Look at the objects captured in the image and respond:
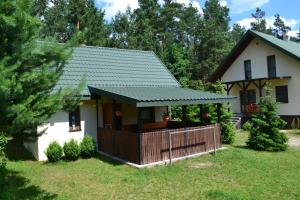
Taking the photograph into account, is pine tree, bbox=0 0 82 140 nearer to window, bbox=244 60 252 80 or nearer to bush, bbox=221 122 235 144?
bush, bbox=221 122 235 144

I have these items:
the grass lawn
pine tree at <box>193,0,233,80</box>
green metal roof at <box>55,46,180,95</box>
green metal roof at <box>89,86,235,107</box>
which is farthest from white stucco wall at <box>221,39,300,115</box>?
pine tree at <box>193,0,233,80</box>

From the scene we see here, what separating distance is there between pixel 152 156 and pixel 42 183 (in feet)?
13.1

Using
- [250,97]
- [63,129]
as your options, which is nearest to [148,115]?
[63,129]

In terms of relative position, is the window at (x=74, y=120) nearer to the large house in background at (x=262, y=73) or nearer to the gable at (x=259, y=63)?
the large house in background at (x=262, y=73)

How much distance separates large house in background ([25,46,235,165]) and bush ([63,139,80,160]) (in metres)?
0.69

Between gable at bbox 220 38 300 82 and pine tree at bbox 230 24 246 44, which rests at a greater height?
pine tree at bbox 230 24 246 44

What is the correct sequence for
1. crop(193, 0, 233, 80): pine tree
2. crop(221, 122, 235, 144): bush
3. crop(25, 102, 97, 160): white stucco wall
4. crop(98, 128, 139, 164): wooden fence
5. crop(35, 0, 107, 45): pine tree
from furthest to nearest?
crop(193, 0, 233, 80): pine tree → crop(35, 0, 107, 45): pine tree → crop(221, 122, 235, 144): bush → crop(25, 102, 97, 160): white stucco wall → crop(98, 128, 139, 164): wooden fence

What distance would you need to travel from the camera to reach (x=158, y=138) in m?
12.7

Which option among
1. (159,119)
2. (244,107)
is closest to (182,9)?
(244,107)

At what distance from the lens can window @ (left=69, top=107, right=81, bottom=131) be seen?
1469 centimetres

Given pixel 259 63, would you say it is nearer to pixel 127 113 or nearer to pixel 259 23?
pixel 127 113

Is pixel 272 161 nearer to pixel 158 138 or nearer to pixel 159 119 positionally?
pixel 158 138

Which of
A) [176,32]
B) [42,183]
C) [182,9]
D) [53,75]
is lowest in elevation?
[42,183]

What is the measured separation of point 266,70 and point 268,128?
1181cm
